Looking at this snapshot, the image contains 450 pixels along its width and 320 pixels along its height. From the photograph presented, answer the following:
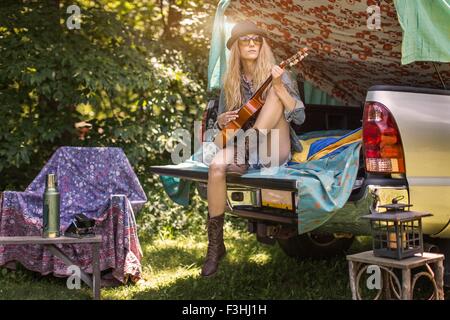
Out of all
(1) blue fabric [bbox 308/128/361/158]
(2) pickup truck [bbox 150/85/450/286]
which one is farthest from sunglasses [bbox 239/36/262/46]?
(2) pickup truck [bbox 150/85/450/286]

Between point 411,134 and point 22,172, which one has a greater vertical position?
point 411,134

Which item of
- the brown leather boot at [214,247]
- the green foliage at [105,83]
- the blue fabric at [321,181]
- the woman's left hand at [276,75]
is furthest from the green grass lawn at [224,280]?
the green foliage at [105,83]

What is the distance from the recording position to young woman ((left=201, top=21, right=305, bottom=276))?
3.92 meters

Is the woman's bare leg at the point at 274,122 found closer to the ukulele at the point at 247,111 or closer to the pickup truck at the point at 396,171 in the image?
the ukulele at the point at 247,111

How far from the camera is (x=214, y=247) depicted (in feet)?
12.8

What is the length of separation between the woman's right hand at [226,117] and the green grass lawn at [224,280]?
1091mm

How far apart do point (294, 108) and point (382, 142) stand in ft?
2.61

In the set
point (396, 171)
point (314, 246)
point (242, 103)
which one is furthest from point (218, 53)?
point (396, 171)

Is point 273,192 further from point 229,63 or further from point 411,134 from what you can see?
point 229,63

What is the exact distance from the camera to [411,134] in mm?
3506

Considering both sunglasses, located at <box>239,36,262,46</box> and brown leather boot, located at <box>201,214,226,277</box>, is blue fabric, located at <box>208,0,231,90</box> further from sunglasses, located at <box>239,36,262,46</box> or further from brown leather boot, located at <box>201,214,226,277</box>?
brown leather boot, located at <box>201,214,226,277</box>

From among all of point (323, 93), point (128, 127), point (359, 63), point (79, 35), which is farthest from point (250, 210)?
point (79, 35)

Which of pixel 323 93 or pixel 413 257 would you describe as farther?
pixel 323 93

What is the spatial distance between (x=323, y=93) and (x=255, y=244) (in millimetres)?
1541
